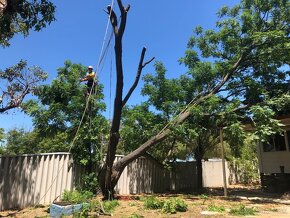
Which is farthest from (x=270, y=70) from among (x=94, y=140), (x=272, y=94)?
(x=94, y=140)

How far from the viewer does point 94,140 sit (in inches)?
488

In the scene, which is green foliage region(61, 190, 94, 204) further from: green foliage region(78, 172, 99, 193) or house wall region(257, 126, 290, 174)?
house wall region(257, 126, 290, 174)

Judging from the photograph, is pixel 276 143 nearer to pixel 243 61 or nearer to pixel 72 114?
pixel 243 61

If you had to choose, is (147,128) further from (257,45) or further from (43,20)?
(43,20)

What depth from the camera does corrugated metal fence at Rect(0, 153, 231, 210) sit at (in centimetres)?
970

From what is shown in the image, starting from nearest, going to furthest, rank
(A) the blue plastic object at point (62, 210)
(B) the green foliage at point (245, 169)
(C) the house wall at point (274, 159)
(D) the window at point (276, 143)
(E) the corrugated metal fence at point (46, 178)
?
(A) the blue plastic object at point (62, 210) < (E) the corrugated metal fence at point (46, 178) < (C) the house wall at point (274, 159) < (D) the window at point (276, 143) < (B) the green foliage at point (245, 169)

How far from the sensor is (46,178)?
10859 millimetres

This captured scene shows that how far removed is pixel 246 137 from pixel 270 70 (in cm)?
462

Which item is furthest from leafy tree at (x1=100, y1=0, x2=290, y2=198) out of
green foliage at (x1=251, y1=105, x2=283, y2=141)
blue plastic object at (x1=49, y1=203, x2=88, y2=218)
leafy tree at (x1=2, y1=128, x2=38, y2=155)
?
leafy tree at (x1=2, y1=128, x2=38, y2=155)

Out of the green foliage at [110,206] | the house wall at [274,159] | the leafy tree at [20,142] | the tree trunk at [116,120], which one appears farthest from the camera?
the leafy tree at [20,142]

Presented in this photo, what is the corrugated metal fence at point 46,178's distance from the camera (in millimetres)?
9695

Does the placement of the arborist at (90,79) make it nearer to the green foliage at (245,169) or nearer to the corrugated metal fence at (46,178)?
the corrugated metal fence at (46,178)

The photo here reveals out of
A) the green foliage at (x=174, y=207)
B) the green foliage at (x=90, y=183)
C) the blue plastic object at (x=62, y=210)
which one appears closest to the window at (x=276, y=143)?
the green foliage at (x=174, y=207)

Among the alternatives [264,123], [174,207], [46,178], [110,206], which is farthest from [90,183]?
[264,123]
